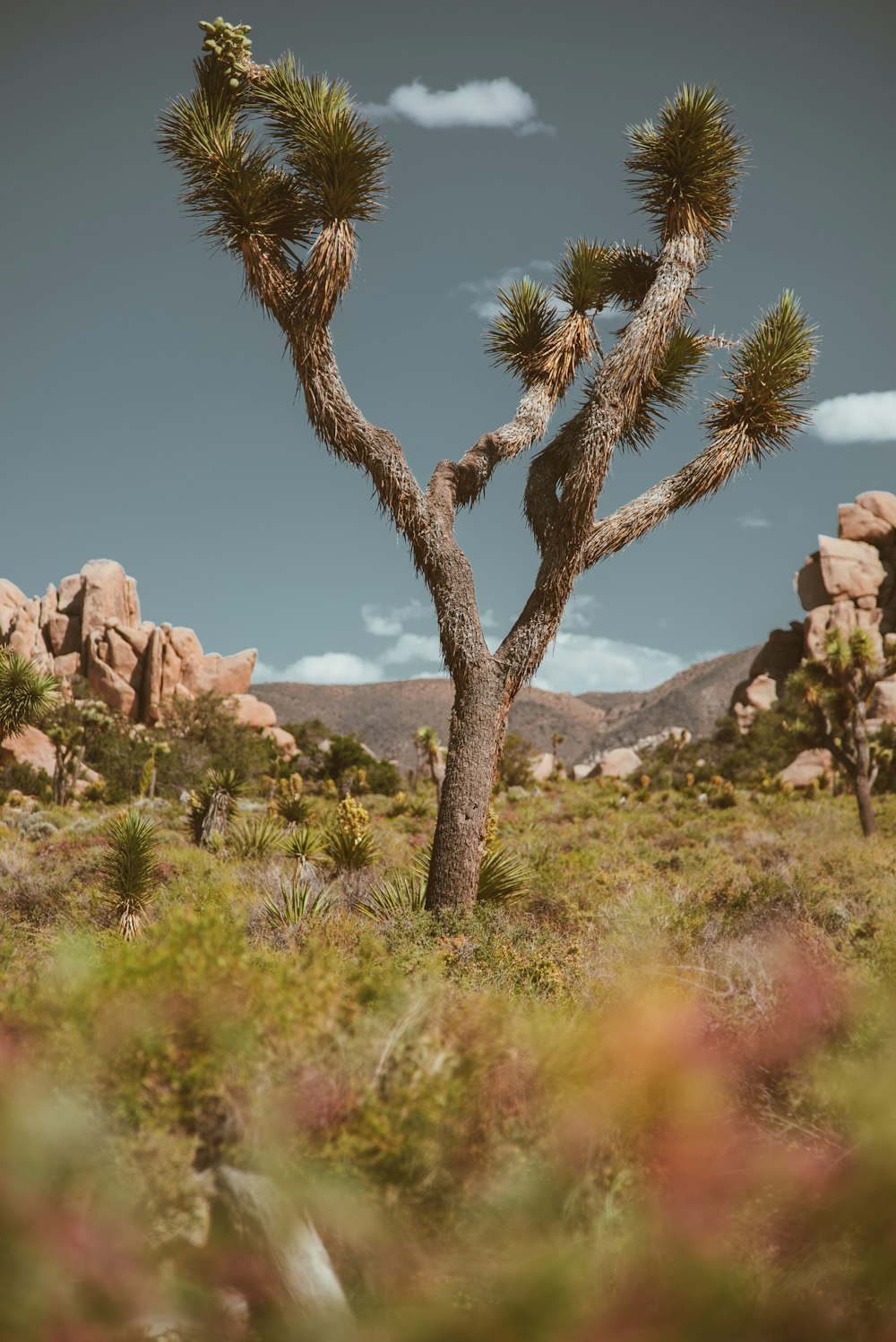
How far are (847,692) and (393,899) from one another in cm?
1458

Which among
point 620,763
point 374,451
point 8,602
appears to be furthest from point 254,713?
point 374,451

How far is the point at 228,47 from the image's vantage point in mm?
8461

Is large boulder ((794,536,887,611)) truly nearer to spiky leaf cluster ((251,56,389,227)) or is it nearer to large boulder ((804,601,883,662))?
large boulder ((804,601,883,662))

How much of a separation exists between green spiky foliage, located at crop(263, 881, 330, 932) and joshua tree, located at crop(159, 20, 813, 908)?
3.84 feet

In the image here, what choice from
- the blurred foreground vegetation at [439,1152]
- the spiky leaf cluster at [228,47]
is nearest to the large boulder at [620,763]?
the spiky leaf cluster at [228,47]

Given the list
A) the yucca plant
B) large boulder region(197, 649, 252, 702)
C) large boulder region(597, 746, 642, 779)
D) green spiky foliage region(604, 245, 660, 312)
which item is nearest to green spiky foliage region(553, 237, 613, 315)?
green spiky foliage region(604, 245, 660, 312)

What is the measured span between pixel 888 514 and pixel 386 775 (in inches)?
1330

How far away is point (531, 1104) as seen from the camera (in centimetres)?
335

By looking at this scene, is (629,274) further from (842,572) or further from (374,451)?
(842,572)

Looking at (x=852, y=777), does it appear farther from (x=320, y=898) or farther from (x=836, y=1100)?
(x=836, y=1100)

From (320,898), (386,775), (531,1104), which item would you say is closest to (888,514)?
(386,775)

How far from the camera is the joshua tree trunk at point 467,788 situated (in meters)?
8.20

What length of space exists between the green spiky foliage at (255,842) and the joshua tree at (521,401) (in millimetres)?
4385

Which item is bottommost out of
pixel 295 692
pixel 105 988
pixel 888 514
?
Result: pixel 105 988
